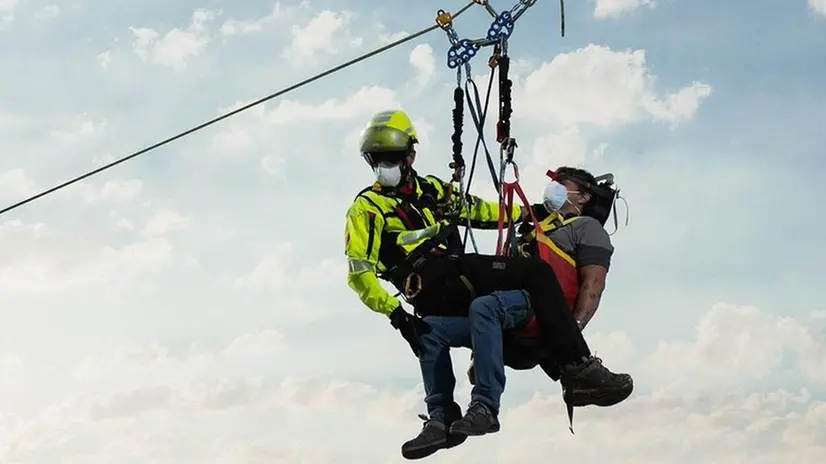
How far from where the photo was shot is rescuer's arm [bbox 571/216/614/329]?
362 inches

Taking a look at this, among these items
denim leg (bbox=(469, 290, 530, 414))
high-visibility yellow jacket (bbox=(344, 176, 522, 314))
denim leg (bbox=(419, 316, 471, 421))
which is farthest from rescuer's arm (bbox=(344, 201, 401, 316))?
denim leg (bbox=(469, 290, 530, 414))

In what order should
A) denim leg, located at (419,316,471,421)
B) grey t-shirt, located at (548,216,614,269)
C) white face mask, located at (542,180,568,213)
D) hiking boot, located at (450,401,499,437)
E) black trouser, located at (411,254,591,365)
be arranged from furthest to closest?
white face mask, located at (542,180,568,213) < grey t-shirt, located at (548,216,614,269) < denim leg, located at (419,316,471,421) < black trouser, located at (411,254,591,365) < hiking boot, located at (450,401,499,437)

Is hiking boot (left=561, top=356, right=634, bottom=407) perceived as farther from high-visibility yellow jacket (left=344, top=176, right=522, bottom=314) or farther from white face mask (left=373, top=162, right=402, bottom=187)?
white face mask (left=373, top=162, right=402, bottom=187)

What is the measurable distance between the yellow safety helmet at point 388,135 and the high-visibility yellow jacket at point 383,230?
251mm

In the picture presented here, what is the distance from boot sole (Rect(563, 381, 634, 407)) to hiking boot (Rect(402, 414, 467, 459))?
2.57 ft

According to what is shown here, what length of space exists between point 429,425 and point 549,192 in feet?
6.09

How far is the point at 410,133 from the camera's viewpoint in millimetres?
9438

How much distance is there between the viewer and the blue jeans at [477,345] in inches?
349

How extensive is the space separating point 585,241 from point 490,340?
3.39 feet

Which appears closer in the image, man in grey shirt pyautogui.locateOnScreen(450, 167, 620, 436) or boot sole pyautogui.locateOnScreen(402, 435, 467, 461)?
man in grey shirt pyautogui.locateOnScreen(450, 167, 620, 436)

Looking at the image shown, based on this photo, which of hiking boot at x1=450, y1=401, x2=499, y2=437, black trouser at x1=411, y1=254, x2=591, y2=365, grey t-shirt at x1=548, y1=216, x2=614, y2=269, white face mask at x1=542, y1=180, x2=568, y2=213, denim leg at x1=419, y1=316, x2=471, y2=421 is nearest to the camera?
hiking boot at x1=450, y1=401, x2=499, y2=437

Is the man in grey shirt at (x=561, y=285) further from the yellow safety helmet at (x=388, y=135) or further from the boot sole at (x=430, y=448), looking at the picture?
the yellow safety helmet at (x=388, y=135)

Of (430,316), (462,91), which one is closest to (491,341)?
(430,316)

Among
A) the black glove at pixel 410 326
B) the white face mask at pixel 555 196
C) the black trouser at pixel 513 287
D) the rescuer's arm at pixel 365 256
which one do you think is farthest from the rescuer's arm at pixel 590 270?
the rescuer's arm at pixel 365 256
